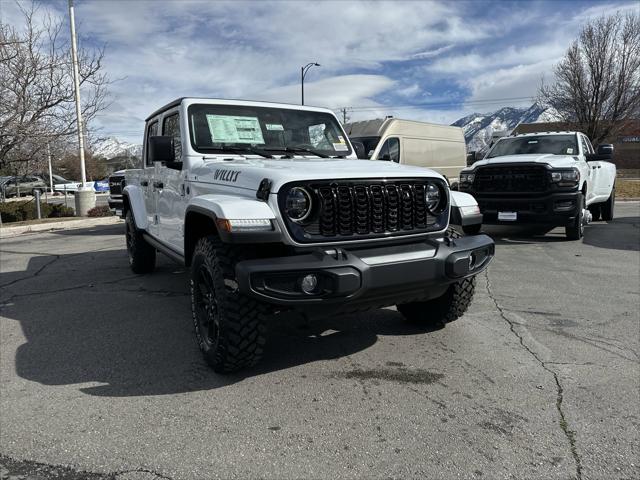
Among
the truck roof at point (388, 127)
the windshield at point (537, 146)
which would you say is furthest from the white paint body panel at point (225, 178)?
the truck roof at point (388, 127)

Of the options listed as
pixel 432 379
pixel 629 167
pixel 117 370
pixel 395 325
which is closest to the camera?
pixel 432 379

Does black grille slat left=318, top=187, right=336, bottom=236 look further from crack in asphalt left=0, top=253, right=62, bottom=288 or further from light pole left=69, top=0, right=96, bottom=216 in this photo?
light pole left=69, top=0, right=96, bottom=216

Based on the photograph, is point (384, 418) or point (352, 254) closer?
point (384, 418)

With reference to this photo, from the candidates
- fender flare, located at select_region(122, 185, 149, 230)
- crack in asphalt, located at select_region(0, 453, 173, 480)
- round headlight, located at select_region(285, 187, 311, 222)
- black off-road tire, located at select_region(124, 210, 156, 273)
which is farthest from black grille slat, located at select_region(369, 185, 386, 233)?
black off-road tire, located at select_region(124, 210, 156, 273)

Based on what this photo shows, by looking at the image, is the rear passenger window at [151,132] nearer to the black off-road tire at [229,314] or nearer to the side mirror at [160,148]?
the side mirror at [160,148]

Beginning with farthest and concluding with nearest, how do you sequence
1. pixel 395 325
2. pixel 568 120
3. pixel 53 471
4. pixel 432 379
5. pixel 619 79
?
pixel 568 120 → pixel 619 79 → pixel 395 325 → pixel 432 379 → pixel 53 471

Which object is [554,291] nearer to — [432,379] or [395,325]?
[395,325]

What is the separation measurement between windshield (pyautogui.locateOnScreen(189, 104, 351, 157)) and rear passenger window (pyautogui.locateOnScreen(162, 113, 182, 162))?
21 centimetres

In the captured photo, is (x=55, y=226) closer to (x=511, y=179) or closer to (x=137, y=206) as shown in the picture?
(x=137, y=206)

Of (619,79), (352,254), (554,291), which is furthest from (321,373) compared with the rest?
(619,79)

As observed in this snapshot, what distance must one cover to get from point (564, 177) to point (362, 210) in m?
6.19

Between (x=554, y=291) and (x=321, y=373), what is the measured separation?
322 centimetres

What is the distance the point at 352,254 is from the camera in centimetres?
298

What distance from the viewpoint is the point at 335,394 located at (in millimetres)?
3062
